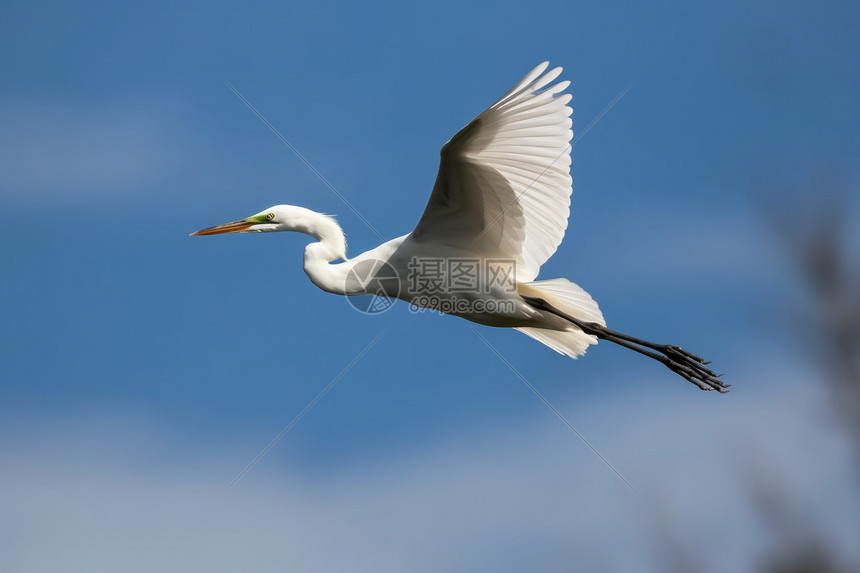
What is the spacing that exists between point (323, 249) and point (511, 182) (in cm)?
138

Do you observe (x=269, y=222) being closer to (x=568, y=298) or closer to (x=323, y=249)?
(x=323, y=249)

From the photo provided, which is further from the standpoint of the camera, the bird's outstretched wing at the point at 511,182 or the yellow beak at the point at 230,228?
the yellow beak at the point at 230,228

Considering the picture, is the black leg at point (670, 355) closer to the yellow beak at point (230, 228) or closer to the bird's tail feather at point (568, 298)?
the bird's tail feather at point (568, 298)

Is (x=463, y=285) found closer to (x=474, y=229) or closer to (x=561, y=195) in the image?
(x=474, y=229)

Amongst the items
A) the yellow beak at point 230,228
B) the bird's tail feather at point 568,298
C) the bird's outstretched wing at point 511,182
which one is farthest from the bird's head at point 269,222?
the bird's tail feather at point 568,298

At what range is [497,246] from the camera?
567 cm

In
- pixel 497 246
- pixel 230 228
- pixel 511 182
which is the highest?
pixel 511 182

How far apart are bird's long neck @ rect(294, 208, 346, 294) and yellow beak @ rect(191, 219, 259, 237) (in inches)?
15.8

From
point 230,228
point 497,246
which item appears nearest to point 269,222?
point 230,228

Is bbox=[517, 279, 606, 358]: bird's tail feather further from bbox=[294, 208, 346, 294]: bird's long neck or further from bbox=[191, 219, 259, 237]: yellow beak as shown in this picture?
bbox=[191, 219, 259, 237]: yellow beak

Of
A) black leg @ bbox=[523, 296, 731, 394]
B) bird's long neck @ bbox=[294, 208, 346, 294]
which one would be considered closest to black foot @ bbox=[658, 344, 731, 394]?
black leg @ bbox=[523, 296, 731, 394]

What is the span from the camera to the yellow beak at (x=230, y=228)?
20.7ft

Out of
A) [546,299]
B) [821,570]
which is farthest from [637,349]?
[821,570]

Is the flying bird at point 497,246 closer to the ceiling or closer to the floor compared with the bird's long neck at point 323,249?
closer to the ceiling
